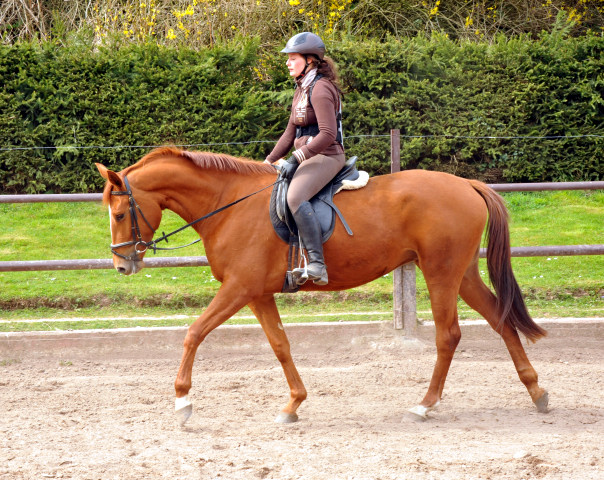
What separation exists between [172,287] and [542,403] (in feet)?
15.8

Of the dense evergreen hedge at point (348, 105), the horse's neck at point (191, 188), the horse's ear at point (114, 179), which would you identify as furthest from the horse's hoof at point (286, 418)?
the dense evergreen hedge at point (348, 105)

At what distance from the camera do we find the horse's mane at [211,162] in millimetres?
5145

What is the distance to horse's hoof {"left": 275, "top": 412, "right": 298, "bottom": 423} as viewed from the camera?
5004 mm

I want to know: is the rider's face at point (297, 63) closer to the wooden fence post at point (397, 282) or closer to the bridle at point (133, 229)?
the bridle at point (133, 229)

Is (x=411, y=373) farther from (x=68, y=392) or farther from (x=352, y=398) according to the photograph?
(x=68, y=392)

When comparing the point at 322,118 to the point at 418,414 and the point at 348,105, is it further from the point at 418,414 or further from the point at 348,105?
the point at 348,105

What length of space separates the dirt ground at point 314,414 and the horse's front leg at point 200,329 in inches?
6.0

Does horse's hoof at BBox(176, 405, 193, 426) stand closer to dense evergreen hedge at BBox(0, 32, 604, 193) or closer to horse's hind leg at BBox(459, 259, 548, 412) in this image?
horse's hind leg at BBox(459, 259, 548, 412)

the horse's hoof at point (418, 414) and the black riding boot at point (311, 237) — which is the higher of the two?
the black riding boot at point (311, 237)

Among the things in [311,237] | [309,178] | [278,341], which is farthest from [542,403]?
[309,178]

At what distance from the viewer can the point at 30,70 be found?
10.8 m

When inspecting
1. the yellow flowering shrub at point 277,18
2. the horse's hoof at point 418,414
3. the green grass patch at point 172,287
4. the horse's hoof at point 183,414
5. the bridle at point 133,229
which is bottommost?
the green grass patch at point 172,287

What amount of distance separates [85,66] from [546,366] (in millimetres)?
8127

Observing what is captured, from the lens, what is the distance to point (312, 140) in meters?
4.96
